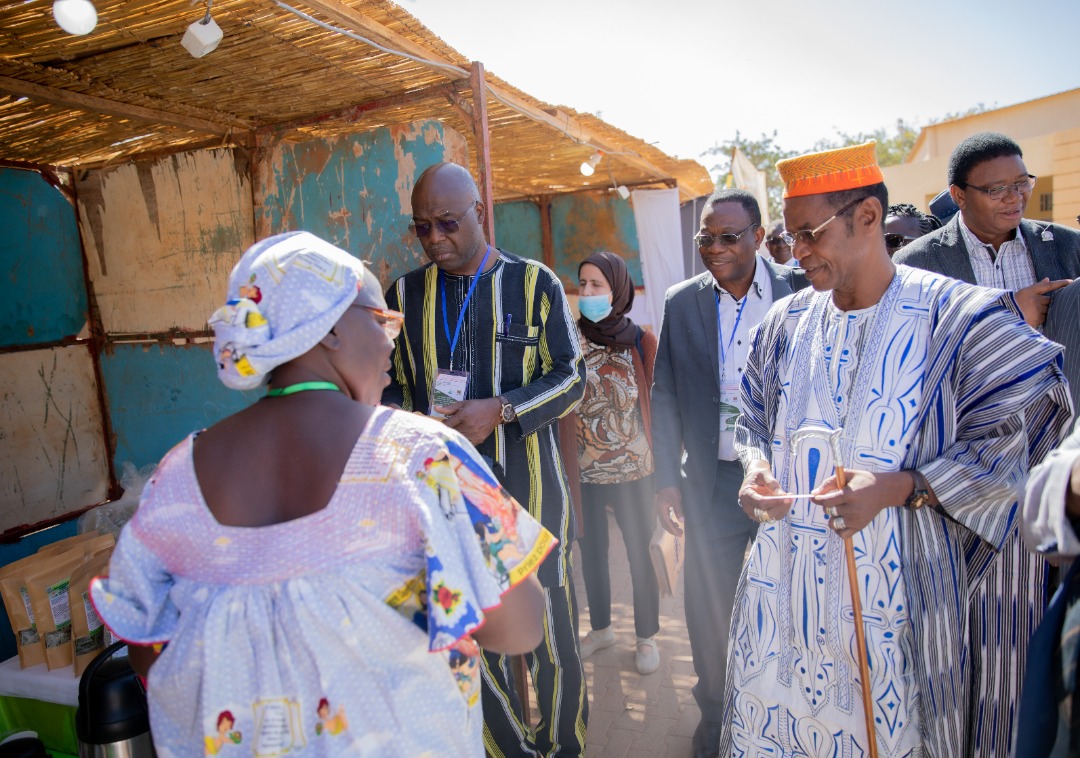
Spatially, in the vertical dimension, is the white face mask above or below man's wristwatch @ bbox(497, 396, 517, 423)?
above

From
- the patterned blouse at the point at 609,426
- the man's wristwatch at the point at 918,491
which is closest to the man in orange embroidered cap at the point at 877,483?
the man's wristwatch at the point at 918,491

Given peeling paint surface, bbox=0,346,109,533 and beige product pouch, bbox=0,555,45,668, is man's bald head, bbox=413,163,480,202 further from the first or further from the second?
peeling paint surface, bbox=0,346,109,533

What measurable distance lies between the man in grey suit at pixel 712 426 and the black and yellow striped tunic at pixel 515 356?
59cm

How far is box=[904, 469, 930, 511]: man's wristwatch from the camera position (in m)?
1.94

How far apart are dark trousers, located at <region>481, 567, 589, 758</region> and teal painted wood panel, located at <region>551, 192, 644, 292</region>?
5.72 meters

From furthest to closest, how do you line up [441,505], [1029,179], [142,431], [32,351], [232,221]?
[142,431] < [32,351] < [232,221] < [1029,179] < [441,505]

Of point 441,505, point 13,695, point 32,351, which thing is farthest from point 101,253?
point 441,505

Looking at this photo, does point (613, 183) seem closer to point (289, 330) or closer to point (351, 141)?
point (351, 141)

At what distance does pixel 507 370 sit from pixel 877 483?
4.86 feet

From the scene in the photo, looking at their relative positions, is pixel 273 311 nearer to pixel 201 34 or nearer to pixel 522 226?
pixel 201 34

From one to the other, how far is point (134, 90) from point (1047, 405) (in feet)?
13.0

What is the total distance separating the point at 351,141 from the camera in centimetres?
370

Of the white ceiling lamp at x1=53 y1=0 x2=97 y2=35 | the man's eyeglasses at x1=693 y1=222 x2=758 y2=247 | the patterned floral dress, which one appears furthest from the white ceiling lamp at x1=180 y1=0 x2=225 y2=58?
the man's eyeglasses at x1=693 y1=222 x2=758 y2=247

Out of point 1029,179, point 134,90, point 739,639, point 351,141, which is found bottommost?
point 739,639
